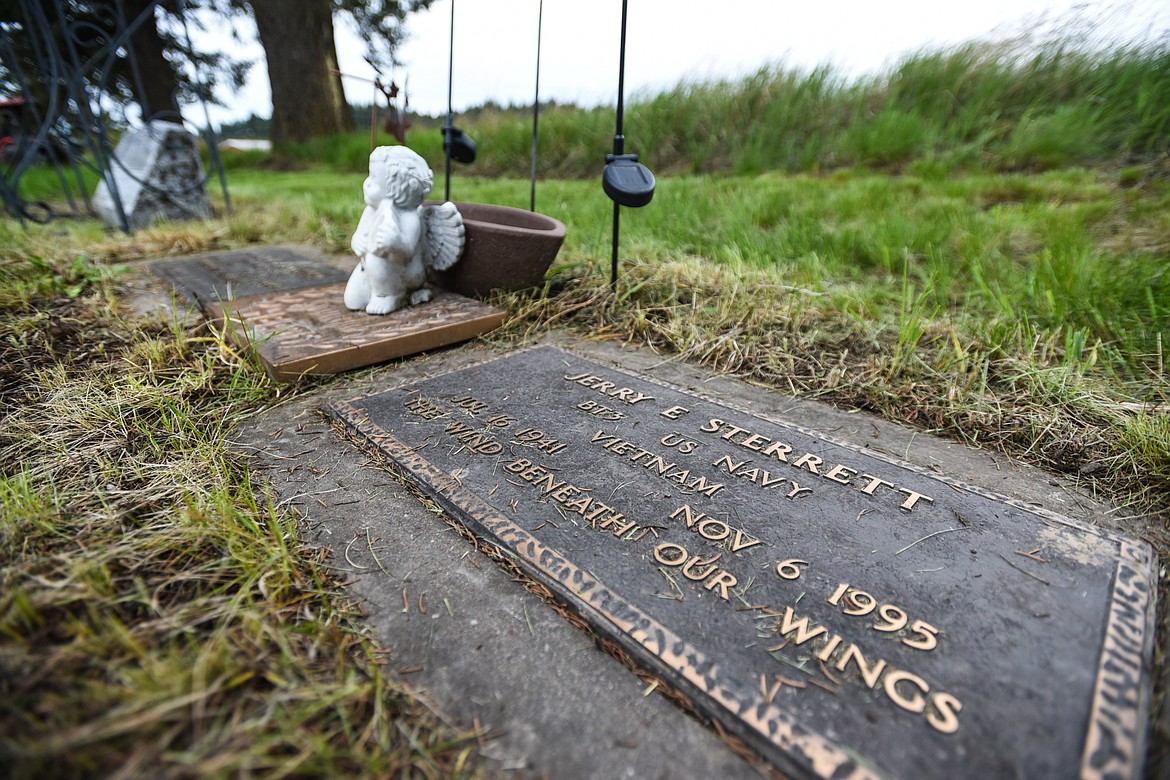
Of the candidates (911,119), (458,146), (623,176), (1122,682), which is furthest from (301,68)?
(1122,682)

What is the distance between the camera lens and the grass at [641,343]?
2.93 ft

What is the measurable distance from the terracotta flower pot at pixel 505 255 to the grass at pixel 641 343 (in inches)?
4.3

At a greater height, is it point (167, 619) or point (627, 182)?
point (627, 182)

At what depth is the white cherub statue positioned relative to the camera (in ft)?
7.56

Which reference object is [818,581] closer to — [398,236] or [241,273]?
[398,236]

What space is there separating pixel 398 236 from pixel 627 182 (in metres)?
0.91

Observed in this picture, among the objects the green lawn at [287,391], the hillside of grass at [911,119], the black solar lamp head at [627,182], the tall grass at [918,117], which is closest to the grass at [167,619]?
the green lawn at [287,391]

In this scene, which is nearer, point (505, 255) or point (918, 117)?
point (505, 255)

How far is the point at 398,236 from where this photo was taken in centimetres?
231

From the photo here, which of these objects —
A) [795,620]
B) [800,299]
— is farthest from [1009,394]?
[795,620]

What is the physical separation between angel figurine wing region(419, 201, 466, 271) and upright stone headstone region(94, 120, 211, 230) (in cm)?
339

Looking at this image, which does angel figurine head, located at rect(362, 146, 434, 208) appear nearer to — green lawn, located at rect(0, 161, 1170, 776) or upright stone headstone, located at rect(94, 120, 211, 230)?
green lawn, located at rect(0, 161, 1170, 776)

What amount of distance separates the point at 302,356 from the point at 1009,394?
2.27m

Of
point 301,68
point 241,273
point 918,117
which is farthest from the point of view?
point 301,68
